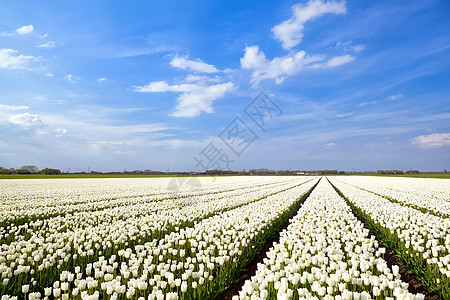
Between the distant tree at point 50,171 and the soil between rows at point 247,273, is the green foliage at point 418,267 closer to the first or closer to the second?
the soil between rows at point 247,273

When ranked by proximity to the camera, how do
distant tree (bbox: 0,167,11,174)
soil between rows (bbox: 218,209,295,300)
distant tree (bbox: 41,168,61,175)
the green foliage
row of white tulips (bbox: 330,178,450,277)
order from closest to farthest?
the green foliage → soil between rows (bbox: 218,209,295,300) → row of white tulips (bbox: 330,178,450,277) → distant tree (bbox: 0,167,11,174) → distant tree (bbox: 41,168,61,175)

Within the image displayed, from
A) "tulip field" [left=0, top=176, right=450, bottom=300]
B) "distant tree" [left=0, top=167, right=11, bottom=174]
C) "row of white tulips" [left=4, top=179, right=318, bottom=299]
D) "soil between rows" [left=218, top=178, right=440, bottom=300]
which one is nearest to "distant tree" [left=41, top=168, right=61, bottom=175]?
"distant tree" [left=0, top=167, right=11, bottom=174]

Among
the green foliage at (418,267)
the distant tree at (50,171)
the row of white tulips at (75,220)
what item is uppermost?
the distant tree at (50,171)

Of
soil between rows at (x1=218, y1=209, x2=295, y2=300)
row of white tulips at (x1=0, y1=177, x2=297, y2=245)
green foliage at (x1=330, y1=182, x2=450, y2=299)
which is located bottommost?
soil between rows at (x1=218, y1=209, x2=295, y2=300)

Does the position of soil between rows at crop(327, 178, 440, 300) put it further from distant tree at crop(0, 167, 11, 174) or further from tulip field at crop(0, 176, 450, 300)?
distant tree at crop(0, 167, 11, 174)

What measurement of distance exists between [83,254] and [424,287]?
729 centimetres

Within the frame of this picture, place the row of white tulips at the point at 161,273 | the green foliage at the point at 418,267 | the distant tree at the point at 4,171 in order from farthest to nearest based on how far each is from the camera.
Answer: the distant tree at the point at 4,171
the green foliage at the point at 418,267
the row of white tulips at the point at 161,273

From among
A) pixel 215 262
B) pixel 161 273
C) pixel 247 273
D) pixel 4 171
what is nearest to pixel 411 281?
pixel 247 273

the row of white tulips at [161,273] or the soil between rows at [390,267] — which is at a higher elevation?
the row of white tulips at [161,273]

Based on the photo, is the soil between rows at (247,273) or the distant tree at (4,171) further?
the distant tree at (4,171)

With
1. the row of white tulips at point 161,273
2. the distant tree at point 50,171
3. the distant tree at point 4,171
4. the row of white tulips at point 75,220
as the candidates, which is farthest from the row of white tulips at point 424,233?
the distant tree at point 4,171

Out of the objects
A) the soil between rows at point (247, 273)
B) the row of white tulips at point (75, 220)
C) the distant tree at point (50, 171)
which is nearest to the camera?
the soil between rows at point (247, 273)

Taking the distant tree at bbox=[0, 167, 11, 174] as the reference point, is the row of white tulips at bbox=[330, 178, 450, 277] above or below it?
below

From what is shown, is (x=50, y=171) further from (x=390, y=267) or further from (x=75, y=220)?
(x=390, y=267)
